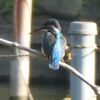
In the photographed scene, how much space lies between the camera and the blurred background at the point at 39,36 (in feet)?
33.7

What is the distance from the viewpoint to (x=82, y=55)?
8.63 ft

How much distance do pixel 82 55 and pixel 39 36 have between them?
26.8 ft

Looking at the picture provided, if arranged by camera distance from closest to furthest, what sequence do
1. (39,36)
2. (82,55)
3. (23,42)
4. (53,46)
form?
(82,55), (53,46), (23,42), (39,36)

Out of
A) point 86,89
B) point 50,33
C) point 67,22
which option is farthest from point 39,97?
point 86,89

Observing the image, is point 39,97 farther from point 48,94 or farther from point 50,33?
point 50,33

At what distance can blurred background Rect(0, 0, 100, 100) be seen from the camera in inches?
405

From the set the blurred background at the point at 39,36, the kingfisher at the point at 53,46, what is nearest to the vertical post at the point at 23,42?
the kingfisher at the point at 53,46

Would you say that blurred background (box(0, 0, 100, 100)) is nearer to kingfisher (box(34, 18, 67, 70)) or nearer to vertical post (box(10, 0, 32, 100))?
vertical post (box(10, 0, 32, 100))

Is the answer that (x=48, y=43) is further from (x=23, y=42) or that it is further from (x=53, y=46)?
(x=23, y=42)

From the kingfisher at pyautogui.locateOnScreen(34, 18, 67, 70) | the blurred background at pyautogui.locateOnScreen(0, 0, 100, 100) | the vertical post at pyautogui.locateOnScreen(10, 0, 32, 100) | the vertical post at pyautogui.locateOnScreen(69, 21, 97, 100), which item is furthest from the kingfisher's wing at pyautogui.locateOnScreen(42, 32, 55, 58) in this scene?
the blurred background at pyautogui.locateOnScreen(0, 0, 100, 100)

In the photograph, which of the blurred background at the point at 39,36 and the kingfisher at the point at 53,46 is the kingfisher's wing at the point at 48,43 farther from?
the blurred background at the point at 39,36

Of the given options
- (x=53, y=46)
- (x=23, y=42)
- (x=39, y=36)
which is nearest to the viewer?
(x=53, y=46)

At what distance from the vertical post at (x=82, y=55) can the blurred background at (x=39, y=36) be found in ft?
23.3

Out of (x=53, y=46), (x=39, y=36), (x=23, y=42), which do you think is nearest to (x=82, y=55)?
(x=53, y=46)
